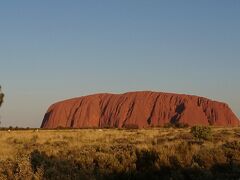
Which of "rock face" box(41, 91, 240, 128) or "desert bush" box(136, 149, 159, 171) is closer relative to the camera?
"desert bush" box(136, 149, 159, 171)

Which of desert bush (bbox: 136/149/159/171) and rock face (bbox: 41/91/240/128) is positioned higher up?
desert bush (bbox: 136/149/159/171)

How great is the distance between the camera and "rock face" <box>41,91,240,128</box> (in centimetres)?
14075

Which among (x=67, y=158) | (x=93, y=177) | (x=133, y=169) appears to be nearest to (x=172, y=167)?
(x=133, y=169)

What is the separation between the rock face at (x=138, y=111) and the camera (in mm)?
140750

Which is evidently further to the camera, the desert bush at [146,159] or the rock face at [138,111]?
the rock face at [138,111]

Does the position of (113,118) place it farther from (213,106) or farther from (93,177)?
(93,177)

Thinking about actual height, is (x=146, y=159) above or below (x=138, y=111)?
above

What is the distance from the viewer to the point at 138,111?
144m

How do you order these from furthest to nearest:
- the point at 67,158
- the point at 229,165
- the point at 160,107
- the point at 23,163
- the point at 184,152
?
the point at 160,107, the point at 67,158, the point at 184,152, the point at 23,163, the point at 229,165

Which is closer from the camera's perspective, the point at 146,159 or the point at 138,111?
the point at 146,159

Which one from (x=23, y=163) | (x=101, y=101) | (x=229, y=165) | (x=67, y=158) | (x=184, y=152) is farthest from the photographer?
(x=101, y=101)

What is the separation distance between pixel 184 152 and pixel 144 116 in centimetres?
12737

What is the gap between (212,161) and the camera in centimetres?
1492

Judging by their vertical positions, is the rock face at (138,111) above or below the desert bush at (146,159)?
below
